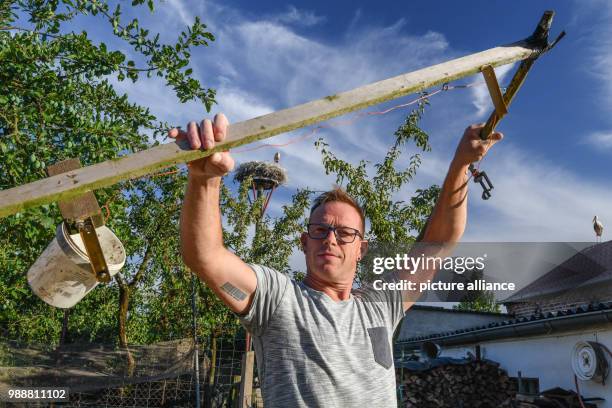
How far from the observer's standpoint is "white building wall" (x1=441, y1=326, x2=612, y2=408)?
23.5ft

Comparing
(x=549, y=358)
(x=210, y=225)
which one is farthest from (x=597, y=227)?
(x=210, y=225)

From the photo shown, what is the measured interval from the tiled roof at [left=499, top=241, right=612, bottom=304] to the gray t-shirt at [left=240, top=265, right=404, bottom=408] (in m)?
13.0

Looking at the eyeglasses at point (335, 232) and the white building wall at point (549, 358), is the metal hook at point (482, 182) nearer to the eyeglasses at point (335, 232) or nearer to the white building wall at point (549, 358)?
the eyeglasses at point (335, 232)

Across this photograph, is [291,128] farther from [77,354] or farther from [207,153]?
[77,354]

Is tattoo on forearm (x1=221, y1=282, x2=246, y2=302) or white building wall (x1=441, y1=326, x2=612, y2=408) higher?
tattoo on forearm (x1=221, y1=282, x2=246, y2=302)

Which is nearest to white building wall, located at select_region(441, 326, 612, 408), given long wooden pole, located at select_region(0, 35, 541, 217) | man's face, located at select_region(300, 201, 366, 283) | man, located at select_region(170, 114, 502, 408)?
man, located at select_region(170, 114, 502, 408)

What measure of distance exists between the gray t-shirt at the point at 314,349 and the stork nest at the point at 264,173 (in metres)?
17.2

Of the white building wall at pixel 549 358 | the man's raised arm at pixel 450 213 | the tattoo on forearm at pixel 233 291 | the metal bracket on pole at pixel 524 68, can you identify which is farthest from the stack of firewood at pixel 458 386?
the tattoo on forearm at pixel 233 291

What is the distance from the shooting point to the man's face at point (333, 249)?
6.82ft

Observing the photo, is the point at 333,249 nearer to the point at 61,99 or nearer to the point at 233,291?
the point at 233,291

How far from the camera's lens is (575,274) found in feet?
50.0

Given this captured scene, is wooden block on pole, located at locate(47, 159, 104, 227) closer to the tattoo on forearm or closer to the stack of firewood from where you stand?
the tattoo on forearm

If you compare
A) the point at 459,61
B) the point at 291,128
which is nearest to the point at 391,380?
the point at 291,128

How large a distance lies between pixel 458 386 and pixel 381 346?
9.03 metres
